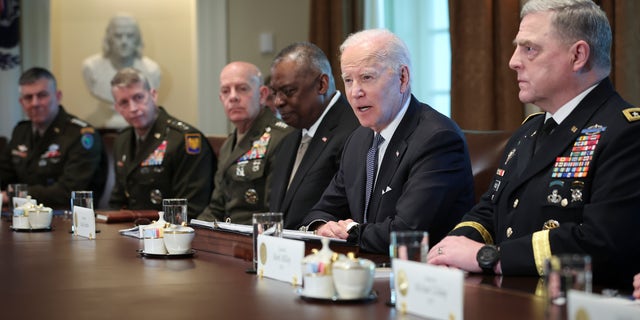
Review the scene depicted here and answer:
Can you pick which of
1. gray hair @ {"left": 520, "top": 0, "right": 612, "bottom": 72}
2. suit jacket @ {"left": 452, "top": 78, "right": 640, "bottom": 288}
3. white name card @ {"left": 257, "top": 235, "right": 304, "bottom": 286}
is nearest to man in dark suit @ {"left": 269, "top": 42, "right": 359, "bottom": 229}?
suit jacket @ {"left": 452, "top": 78, "right": 640, "bottom": 288}

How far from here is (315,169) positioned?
3.92 m

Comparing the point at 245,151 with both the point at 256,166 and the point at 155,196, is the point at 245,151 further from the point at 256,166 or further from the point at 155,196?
the point at 155,196

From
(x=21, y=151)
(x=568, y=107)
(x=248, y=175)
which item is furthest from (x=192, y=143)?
(x=568, y=107)

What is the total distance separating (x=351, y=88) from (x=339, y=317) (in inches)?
67.2

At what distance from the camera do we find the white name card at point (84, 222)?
133 inches

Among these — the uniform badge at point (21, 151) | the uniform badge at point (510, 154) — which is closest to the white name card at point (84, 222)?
the uniform badge at point (510, 154)

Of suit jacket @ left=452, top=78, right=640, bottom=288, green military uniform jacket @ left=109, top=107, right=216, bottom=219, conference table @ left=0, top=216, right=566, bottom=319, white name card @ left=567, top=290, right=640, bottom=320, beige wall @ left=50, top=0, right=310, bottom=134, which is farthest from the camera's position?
beige wall @ left=50, top=0, right=310, bottom=134

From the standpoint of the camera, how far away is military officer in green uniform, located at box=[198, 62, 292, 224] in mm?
4523

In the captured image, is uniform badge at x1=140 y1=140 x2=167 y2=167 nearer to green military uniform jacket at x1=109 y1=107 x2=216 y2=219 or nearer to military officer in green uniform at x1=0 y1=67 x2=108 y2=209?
green military uniform jacket at x1=109 y1=107 x2=216 y2=219

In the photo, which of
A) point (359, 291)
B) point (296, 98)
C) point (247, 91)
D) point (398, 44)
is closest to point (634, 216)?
point (359, 291)

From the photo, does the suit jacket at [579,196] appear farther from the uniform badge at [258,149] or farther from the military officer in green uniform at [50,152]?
the military officer in green uniform at [50,152]

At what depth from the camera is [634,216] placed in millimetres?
2287

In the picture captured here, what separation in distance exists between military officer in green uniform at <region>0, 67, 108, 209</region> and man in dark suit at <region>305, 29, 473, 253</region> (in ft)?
8.71

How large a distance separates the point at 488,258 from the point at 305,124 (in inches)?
73.2
